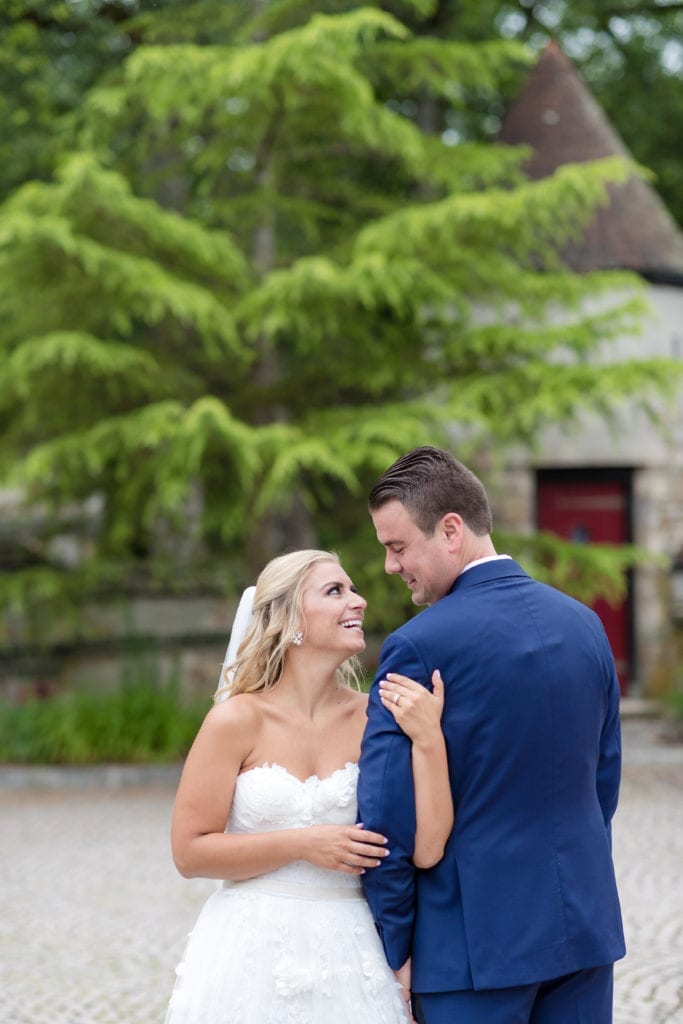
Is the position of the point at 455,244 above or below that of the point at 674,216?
below

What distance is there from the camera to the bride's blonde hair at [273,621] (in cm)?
302

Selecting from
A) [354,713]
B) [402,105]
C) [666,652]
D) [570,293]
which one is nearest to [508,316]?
[570,293]

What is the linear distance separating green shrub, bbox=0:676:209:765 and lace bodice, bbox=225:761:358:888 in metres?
8.83

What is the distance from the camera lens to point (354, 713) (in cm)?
312

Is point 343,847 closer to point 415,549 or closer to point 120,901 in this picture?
point 415,549

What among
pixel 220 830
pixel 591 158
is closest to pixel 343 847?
pixel 220 830

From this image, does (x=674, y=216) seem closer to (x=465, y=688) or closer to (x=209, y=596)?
(x=209, y=596)

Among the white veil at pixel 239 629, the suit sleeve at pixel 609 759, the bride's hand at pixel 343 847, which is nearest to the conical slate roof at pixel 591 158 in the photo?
the white veil at pixel 239 629

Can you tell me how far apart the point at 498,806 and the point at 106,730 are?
9609mm

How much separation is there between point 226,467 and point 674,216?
454 inches

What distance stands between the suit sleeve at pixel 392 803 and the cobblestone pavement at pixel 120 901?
2.74 metres

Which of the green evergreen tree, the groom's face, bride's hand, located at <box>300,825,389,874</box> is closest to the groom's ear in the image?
the groom's face

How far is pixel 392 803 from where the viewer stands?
2607 millimetres

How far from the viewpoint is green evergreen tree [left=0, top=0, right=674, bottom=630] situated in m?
10.3
